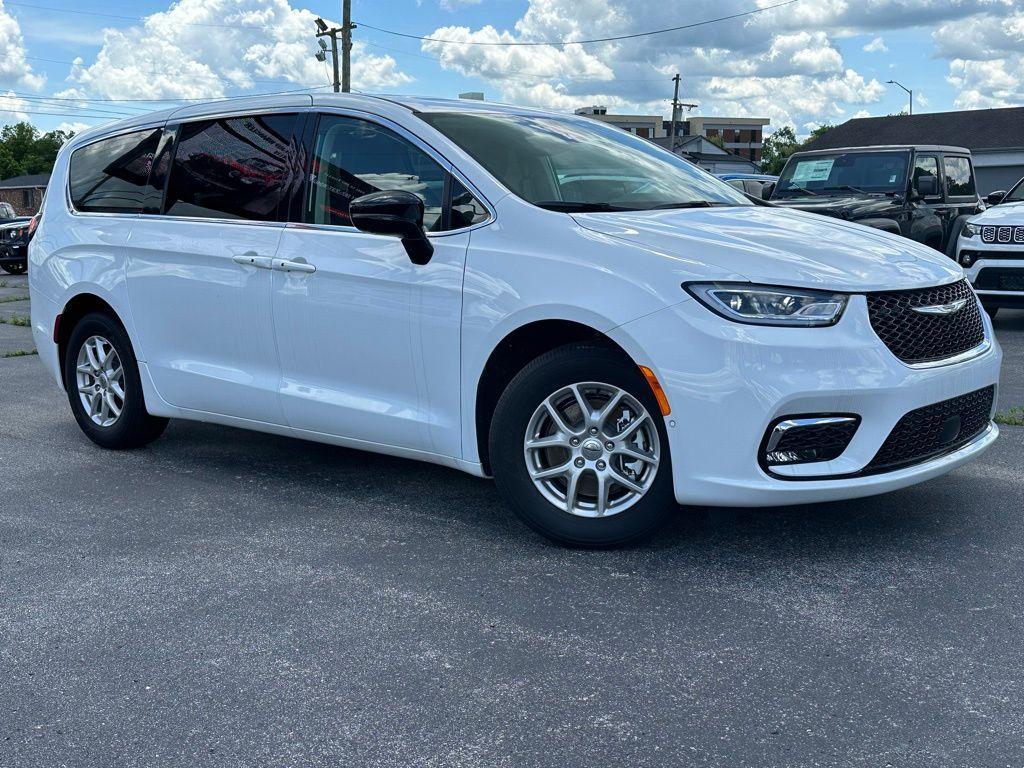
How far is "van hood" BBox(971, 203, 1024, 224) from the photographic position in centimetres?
1073

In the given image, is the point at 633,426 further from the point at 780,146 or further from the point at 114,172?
the point at 780,146

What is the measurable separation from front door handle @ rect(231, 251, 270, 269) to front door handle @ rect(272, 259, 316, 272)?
2.3 inches

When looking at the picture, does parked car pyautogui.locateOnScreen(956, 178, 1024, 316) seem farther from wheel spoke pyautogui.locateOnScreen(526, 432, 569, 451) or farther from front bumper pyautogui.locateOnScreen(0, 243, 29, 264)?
front bumper pyautogui.locateOnScreen(0, 243, 29, 264)

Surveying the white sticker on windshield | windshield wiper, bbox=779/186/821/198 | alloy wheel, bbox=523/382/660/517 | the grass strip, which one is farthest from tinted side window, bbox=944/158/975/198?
alloy wheel, bbox=523/382/660/517

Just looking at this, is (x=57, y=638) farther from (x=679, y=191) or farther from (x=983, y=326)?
(x=983, y=326)

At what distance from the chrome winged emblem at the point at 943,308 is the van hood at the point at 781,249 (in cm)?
9

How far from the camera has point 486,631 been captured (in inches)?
143

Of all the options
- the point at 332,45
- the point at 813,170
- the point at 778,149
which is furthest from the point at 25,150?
the point at 813,170

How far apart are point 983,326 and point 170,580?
330 cm

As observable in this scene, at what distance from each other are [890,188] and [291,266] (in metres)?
8.89

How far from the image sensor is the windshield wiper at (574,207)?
4.54m

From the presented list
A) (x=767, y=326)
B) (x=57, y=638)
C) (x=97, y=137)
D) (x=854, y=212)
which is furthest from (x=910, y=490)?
(x=854, y=212)

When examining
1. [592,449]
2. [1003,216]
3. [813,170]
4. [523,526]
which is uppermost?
[813,170]

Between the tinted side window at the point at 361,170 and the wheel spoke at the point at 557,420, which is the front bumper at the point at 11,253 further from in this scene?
the wheel spoke at the point at 557,420
